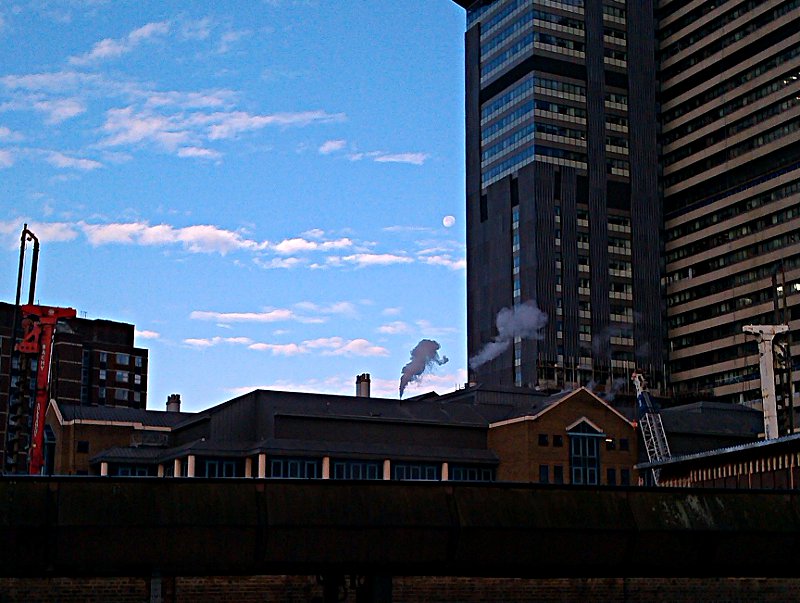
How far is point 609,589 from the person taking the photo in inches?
1396

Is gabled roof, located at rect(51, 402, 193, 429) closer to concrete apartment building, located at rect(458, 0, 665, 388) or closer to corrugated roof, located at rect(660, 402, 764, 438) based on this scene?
corrugated roof, located at rect(660, 402, 764, 438)

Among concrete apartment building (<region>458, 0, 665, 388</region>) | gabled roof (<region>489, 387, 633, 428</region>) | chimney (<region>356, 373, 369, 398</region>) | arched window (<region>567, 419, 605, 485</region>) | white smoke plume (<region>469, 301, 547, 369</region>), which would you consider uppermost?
concrete apartment building (<region>458, 0, 665, 388</region>)

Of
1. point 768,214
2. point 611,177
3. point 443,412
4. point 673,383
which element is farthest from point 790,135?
point 443,412

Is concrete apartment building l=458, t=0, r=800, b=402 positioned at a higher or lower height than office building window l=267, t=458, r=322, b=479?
higher

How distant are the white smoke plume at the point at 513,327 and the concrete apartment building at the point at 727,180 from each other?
86.1ft

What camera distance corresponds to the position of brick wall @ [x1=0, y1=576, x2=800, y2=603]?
32000 mm

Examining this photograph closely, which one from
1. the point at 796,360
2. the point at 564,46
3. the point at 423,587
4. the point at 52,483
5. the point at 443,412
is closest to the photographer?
the point at 52,483

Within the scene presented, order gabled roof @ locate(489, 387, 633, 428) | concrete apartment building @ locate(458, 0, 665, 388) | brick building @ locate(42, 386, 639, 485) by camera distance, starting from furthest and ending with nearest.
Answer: concrete apartment building @ locate(458, 0, 665, 388) < gabled roof @ locate(489, 387, 633, 428) < brick building @ locate(42, 386, 639, 485)

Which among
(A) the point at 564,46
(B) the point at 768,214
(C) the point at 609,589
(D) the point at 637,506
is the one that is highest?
(A) the point at 564,46

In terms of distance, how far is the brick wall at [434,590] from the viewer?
3200 centimetres

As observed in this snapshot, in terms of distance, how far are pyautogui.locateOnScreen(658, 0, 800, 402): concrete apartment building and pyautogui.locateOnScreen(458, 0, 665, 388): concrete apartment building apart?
13.4ft

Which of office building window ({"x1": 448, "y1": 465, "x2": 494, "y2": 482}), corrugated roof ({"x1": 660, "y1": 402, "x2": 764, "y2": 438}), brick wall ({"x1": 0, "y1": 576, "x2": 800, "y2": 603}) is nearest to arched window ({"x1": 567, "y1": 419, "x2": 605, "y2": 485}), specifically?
office building window ({"x1": 448, "y1": 465, "x2": 494, "y2": 482})

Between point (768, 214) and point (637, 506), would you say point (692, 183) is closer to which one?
point (768, 214)

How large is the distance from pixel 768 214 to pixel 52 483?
134752 millimetres
